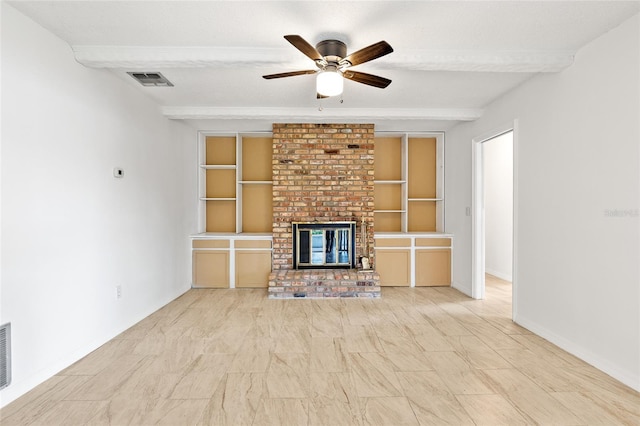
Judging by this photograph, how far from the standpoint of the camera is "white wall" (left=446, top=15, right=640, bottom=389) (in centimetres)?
230

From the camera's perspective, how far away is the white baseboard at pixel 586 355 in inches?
89.3

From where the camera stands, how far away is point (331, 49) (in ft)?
7.93

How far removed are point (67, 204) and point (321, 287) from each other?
2.97m

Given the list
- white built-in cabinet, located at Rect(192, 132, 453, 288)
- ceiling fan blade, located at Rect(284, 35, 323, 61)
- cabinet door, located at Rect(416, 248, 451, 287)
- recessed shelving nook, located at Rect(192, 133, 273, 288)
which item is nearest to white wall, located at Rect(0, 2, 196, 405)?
white built-in cabinet, located at Rect(192, 132, 453, 288)

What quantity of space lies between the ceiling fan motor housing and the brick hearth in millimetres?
2898

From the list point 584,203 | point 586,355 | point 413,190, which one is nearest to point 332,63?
point 584,203

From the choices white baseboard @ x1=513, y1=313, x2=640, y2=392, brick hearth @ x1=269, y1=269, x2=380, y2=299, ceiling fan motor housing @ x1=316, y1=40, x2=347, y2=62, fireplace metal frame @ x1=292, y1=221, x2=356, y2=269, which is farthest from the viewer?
fireplace metal frame @ x1=292, y1=221, x2=356, y2=269

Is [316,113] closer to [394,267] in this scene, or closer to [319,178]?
[319,178]

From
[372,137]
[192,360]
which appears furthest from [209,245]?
[372,137]

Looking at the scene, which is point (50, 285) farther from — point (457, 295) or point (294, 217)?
→ point (457, 295)

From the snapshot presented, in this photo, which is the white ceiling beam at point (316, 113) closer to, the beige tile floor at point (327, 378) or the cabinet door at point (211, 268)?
the cabinet door at point (211, 268)

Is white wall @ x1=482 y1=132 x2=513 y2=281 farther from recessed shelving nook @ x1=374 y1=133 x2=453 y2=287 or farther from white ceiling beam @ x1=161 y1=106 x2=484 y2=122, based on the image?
white ceiling beam @ x1=161 y1=106 x2=484 y2=122

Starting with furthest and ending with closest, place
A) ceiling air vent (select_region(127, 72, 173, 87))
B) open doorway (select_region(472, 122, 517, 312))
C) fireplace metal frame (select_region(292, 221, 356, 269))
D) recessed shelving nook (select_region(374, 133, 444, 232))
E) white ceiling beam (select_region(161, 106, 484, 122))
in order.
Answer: open doorway (select_region(472, 122, 517, 312)) < recessed shelving nook (select_region(374, 133, 444, 232)) < fireplace metal frame (select_region(292, 221, 356, 269)) < white ceiling beam (select_region(161, 106, 484, 122)) < ceiling air vent (select_region(127, 72, 173, 87))

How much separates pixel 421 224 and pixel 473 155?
160 cm
